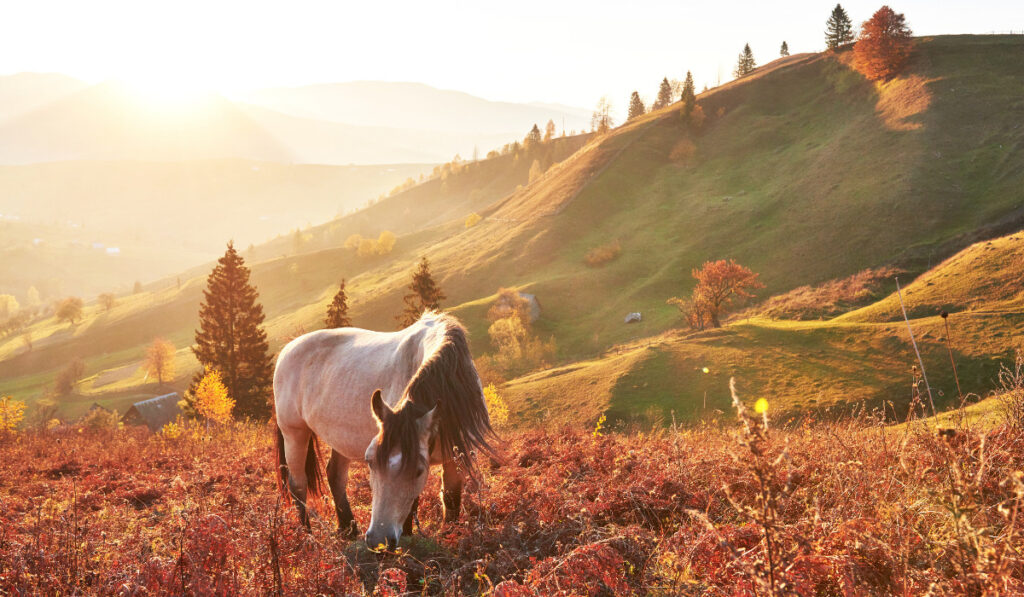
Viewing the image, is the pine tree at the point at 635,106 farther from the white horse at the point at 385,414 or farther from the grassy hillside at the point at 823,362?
the white horse at the point at 385,414

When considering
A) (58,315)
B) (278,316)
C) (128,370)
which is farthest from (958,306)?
(58,315)

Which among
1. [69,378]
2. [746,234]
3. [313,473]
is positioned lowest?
[69,378]

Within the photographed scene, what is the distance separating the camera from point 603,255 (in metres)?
86.9

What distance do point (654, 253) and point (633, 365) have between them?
47639 millimetres

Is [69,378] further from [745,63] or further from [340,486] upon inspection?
[745,63]

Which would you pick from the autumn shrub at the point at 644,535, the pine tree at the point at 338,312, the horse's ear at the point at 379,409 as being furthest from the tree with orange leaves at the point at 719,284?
the horse's ear at the point at 379,409

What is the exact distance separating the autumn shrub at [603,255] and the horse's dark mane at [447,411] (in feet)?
269

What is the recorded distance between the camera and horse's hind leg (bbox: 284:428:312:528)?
8.06 metres

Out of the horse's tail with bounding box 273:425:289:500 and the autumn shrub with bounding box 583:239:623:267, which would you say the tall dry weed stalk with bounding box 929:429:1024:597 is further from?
the autumn shrub with bounding box 583:239:623:267

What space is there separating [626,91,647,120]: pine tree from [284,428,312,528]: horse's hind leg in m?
170

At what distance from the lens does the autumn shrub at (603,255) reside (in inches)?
3418

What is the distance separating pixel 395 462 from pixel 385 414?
0.49 meters

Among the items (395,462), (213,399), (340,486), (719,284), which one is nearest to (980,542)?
(395,462)

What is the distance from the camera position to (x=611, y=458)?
816cm
